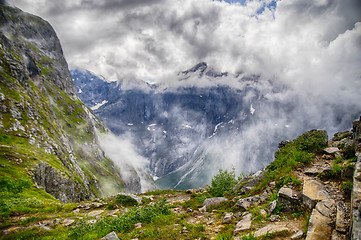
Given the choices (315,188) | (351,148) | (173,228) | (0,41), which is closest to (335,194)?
(315,188)

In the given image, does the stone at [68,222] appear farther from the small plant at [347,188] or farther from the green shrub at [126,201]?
the small plant at [347,188]

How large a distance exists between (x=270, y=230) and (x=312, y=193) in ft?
13.6

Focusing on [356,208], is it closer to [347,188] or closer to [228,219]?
[347,188]

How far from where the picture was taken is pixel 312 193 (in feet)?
35.6

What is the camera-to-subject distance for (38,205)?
19.8 metres

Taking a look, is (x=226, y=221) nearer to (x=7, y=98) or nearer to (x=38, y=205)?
(x=38, y=205)

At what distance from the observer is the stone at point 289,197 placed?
1080 centimetres

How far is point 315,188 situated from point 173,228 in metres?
9.64

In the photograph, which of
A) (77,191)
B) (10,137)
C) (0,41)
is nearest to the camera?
(10,137)

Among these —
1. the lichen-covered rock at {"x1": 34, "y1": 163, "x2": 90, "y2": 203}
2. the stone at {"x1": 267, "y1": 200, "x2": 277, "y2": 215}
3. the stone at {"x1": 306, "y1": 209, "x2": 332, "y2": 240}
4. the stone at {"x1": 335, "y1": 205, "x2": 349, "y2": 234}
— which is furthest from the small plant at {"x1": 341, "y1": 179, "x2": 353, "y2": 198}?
the lichen-covered rock at {"x1": 34, "y1": 163, "x2": 90, "y2": 203}

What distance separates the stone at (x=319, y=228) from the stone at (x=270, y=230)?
3.73 ft

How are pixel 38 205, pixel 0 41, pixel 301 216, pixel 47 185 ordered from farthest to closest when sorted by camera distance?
pixel 0 41
pixel 47 185
pixel 38 205
pixel 301 216

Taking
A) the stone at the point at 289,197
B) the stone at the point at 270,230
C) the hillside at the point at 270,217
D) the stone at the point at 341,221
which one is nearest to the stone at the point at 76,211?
the hillside at the point at 270,217

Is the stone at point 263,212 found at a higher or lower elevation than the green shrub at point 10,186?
lower
